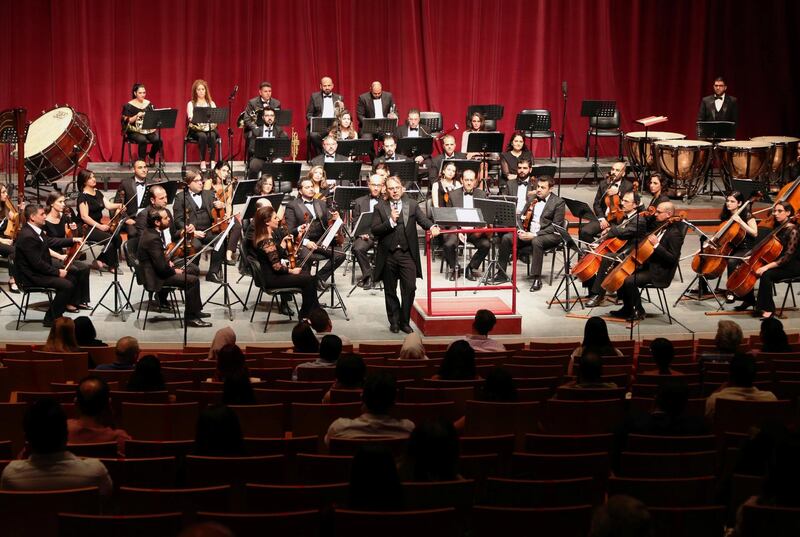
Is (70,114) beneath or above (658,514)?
above

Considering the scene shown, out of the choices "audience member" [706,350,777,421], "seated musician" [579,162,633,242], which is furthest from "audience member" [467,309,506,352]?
"seated musician" [579,162,633,242]

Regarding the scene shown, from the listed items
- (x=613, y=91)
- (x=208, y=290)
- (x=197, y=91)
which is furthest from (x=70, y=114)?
(x=613, y=91)

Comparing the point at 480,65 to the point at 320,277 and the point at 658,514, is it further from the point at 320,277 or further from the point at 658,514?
the point at 658,514

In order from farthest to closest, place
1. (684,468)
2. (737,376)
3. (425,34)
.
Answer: (425,34) < (737,376) < (684,468)

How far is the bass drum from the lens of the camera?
1452 centimetres

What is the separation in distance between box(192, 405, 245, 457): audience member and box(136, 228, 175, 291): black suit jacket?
570 centimetres

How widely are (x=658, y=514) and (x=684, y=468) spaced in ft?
2.81

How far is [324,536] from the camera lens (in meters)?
4.21

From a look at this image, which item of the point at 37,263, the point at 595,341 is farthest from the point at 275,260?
the point at 595,341

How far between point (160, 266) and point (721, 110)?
34.1 feet

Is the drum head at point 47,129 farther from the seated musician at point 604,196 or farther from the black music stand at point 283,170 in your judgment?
the seated musician at point 604,196

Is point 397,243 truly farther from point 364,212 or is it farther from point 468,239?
point 468,239

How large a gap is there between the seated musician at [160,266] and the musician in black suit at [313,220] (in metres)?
1.53

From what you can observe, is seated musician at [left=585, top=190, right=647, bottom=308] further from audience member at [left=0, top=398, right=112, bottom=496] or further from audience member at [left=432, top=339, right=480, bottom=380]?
audience member at [left=0, top=398, right=112, bottom=496]
